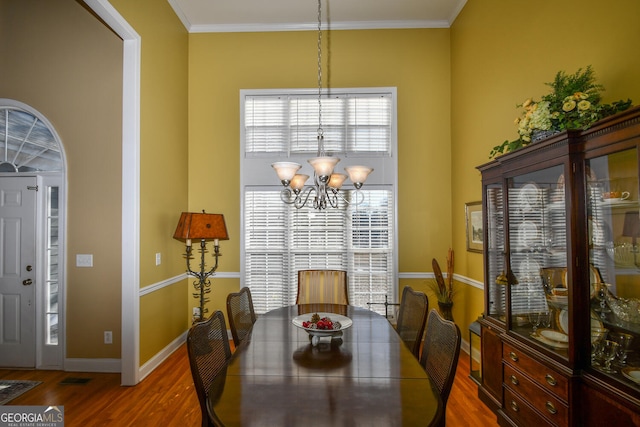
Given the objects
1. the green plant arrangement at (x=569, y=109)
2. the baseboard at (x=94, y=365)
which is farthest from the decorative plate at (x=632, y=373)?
the baseboard at (x=94, y=365)

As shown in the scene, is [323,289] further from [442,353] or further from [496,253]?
[442,353]

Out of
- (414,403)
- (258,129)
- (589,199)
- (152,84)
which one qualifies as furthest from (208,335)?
(258,129)

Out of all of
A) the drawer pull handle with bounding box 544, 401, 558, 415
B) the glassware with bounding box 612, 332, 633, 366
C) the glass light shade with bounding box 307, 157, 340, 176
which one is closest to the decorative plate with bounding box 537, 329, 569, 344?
the glassware with bounding box 612, 332, 633, 366

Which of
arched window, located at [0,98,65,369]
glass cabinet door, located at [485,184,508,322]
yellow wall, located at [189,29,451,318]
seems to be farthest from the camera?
yellow wall, located at [189,29,451,318]

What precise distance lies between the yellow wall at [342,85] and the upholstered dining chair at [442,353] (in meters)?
2.32

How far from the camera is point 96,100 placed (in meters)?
3.36

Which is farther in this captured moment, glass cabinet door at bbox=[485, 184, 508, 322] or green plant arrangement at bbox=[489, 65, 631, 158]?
glass cabinet door at bbox=[485, 184, 508, 322]

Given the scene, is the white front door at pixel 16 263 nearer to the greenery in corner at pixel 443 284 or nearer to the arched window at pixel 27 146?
the arched window at pixel 27 146

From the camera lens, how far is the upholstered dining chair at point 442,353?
154 cm

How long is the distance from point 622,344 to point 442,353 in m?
0.81

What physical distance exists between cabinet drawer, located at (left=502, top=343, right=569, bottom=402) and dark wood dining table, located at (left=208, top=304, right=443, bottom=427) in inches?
30.0

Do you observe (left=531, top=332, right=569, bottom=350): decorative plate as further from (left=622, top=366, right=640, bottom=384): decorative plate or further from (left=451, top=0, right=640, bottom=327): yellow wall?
(left=451, top=0, right=640, bottom=327): yellow wall

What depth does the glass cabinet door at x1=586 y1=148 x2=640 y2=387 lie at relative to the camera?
1.52m

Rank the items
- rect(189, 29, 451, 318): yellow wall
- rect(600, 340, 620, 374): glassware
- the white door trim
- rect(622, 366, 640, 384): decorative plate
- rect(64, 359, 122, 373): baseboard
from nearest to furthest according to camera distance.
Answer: rect(622, 366, 640, 384): decorative plate → rect(600, 340, 620, 374): glassware → the white door trim → rect(64, 359, 122, 373): baseboard → rect(189, 29, 451, 318): yellow wall
